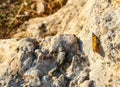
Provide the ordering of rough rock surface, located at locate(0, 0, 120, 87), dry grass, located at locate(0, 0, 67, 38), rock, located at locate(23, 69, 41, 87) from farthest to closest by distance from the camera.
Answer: dry grass, located at locate(0, 0, 67, 38), rock, located at locate(23, 69, 41, 87), rough rock surface, located at locate(0, 0, 120, 87)

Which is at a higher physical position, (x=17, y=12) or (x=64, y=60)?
(x=17, y=12)

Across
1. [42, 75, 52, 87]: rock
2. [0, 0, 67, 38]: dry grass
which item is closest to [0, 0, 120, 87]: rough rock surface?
[42, 75, 52, 87]: rock

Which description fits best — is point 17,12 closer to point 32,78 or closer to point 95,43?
point 32,78

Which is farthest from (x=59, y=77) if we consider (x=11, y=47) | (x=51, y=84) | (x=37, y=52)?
(x=11, y=47)

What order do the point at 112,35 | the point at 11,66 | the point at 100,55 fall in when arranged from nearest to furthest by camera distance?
the point at 112,35 < the point at 100,55 < the point at 11,66

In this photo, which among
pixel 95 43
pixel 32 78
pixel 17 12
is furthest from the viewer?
pixel 17 12

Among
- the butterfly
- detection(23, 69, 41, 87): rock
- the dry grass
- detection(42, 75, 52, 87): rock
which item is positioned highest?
the dry grass

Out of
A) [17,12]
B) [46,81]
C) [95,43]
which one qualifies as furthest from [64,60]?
[17,12]

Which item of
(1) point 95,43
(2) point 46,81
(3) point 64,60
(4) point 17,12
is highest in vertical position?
(4) point 17,12

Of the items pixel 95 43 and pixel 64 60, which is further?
pixel 64 60

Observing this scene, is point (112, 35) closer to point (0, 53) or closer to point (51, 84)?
point (51, 84)

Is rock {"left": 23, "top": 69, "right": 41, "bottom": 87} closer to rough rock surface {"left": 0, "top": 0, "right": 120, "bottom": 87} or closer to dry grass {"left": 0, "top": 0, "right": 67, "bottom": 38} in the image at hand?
rough rock surface {"left": 0, "top": 0, "right": 120, "bottom": 87}
